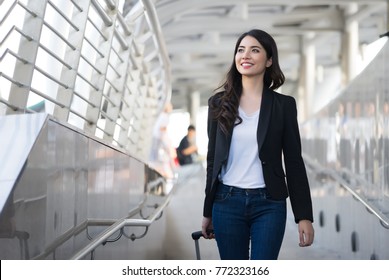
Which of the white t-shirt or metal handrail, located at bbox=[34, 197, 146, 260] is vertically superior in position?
the white t-shirt

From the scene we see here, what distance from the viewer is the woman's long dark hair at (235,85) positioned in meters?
3.55

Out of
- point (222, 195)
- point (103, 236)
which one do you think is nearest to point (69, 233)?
point (103, 236)

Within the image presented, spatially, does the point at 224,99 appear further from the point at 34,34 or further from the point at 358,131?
the point at 358,131

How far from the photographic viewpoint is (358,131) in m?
7.68

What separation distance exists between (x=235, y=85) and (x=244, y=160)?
0.36 metres

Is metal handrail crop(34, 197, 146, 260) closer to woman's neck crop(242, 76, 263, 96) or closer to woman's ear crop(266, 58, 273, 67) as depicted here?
woman's neck crop(242, 76, 263, 96)

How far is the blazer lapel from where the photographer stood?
3.51 meters

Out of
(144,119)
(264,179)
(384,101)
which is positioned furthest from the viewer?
(144,119)

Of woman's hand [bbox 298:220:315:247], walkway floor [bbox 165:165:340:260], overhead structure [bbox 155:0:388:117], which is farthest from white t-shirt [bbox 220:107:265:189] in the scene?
overhead structure [bbox 155:0:388:117]

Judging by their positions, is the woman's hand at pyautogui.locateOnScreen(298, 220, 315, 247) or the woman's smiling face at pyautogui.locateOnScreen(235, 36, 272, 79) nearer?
the woman's hand at pyautogui.locateOnScreen(298, 220, 315, 247)

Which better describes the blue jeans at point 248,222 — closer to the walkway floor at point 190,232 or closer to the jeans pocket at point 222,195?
the jeans pocket at point 222,195

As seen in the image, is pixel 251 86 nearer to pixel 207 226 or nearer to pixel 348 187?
pixel 207 226
